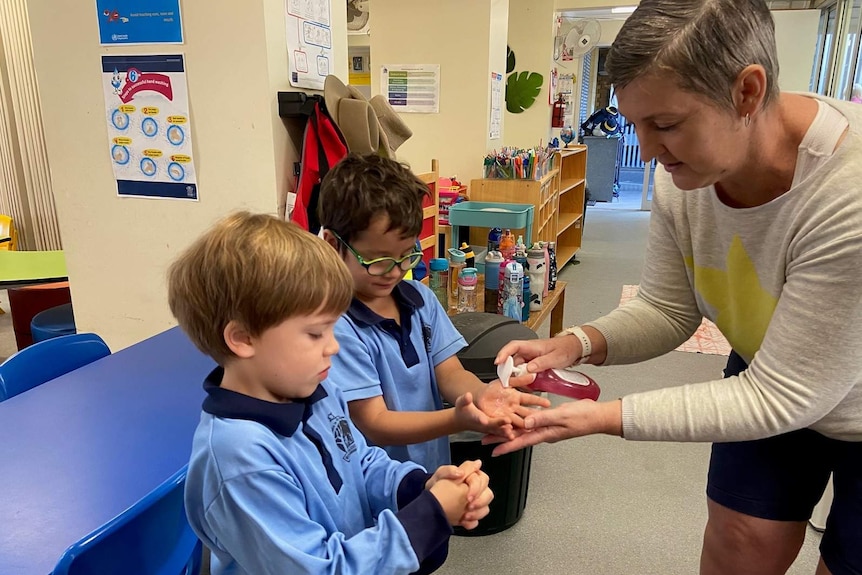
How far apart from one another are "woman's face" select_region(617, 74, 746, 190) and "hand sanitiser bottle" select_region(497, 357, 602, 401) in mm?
542

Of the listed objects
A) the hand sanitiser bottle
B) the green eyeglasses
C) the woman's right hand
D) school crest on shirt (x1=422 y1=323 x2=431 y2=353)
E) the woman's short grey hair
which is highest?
the woman's short grey hair

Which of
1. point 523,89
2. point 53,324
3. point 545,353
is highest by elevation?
point 523,89

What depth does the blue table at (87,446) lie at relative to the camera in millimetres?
1029

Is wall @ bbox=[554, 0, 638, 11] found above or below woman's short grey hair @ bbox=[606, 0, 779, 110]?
above

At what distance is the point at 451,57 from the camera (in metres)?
3.86

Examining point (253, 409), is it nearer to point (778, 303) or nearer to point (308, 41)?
point (778, 303)

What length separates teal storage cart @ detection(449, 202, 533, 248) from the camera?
3430 millimetres

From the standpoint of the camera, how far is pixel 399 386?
4.14ft

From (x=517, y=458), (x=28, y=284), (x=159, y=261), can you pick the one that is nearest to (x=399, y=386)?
(x=517, y=458)

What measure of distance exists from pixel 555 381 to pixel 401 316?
39 centimetres

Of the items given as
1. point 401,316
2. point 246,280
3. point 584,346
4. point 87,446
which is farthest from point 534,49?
point 246,280

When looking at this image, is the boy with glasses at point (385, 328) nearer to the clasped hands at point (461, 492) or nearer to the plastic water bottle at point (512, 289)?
the clasped hands at point (461, 492)

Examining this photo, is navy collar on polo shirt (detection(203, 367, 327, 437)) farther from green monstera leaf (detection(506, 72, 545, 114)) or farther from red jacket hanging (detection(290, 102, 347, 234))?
green monstera leaf (detection(506, 72, 545, 114))

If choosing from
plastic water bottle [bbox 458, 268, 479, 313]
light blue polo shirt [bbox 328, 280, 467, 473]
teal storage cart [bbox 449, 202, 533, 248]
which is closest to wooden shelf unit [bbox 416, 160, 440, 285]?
plastic water bottle [bbox 458, 268, 479, 313]
